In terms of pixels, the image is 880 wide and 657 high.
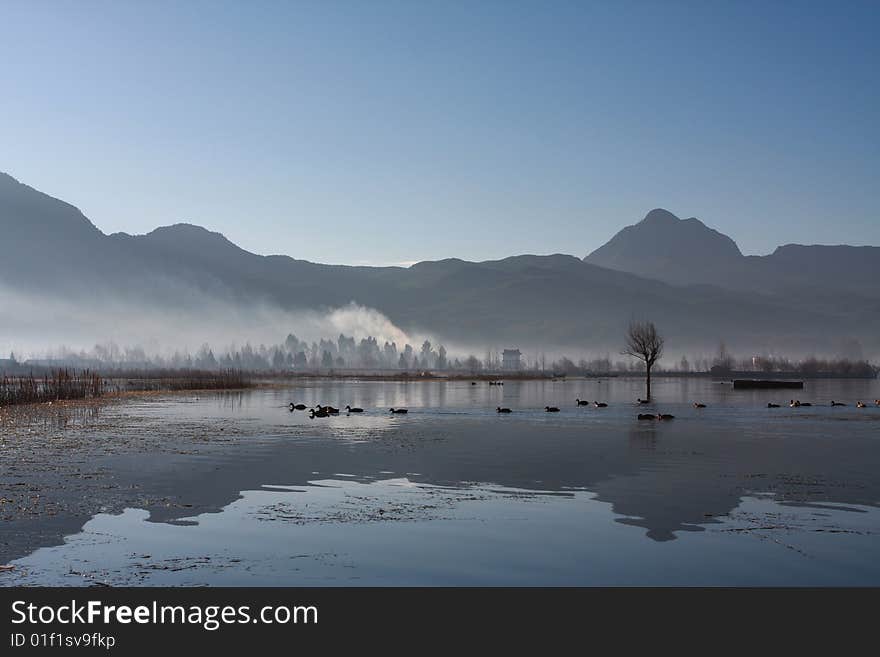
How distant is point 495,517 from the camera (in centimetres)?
2505

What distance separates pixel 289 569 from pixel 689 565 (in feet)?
29.3

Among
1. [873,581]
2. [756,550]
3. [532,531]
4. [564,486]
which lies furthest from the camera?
[564,486]

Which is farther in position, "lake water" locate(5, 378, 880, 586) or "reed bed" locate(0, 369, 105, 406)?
"reed bed" locate(0, 369, 105, 406)

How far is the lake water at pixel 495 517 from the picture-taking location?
1845cm

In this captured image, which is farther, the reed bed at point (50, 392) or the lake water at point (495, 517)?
the reed bed at point (50, 392)

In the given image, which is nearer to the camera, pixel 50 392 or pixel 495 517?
pixel 495 517

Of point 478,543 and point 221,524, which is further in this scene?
point 221,524

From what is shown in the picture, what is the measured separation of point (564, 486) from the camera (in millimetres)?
31734

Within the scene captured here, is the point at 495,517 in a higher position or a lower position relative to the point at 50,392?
lower

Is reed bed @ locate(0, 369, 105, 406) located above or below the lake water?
above

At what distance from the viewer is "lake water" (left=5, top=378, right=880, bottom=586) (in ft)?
60.5
